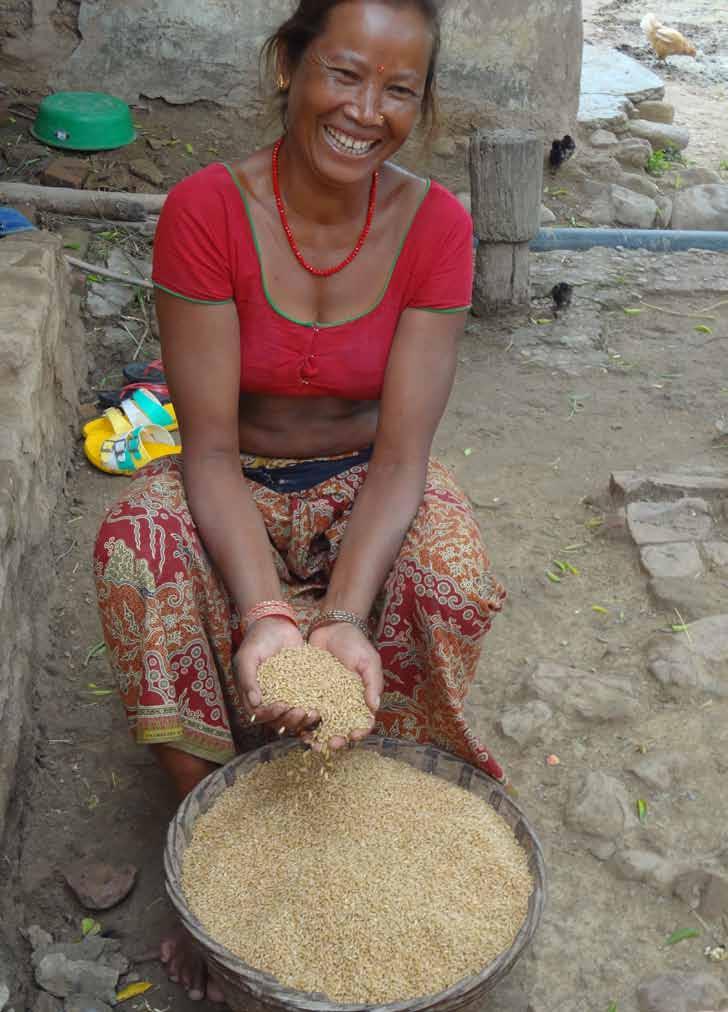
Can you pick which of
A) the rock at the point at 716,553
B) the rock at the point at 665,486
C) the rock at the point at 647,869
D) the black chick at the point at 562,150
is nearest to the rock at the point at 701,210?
the black chick at the point at 562,150

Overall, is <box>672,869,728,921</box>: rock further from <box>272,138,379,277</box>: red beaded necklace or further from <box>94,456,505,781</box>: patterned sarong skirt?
<box>272,138,379,277</box>: red beaded necklace

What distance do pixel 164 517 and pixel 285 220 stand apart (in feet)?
2.02

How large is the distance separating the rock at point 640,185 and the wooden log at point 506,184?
205 cm

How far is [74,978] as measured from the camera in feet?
6.38

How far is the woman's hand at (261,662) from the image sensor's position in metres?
1.83

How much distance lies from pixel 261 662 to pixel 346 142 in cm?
93

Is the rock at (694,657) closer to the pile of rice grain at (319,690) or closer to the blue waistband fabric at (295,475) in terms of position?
the blue waistband fabric at (295,475)

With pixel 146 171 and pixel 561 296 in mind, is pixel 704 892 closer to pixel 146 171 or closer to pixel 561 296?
pixel 561 296

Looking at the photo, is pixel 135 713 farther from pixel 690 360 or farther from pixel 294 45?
pixel 690 360

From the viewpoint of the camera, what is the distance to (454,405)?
4191mm

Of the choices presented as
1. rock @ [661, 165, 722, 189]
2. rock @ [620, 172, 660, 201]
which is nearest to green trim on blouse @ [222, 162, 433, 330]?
rock @ [620, 172, 660, 201]

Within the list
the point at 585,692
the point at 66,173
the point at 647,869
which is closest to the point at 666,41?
the point at 66,173

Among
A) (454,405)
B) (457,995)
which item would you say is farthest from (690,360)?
(457,995)

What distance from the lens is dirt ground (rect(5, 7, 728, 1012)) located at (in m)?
2.12
